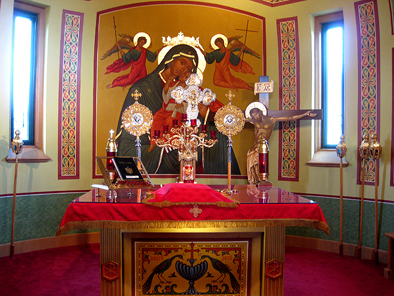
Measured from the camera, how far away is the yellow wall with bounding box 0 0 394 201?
6.10 m

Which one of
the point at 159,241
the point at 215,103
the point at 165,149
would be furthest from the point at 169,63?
the point at 159,241

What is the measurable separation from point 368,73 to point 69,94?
5.59 m

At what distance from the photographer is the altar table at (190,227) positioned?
354cm

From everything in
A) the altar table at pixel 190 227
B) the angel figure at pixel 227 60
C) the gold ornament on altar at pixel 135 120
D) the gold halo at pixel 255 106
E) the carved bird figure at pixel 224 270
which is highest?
the angel figure at pixel 227 60

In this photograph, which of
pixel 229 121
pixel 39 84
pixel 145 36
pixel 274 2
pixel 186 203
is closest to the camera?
pixel 186 203

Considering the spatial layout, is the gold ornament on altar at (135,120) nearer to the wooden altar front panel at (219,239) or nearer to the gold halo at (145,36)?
the wooden altar front panel at (219,239)

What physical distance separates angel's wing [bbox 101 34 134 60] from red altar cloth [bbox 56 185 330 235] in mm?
4514

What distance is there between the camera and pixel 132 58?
7340 millimetres

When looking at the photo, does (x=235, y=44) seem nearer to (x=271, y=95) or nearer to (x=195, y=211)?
(x=271, y=95)

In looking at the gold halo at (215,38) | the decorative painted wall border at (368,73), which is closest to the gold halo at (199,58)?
the gold halo at (215,38)

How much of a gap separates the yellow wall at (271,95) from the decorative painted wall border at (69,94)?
9 cm

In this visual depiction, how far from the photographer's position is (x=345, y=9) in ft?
21.6

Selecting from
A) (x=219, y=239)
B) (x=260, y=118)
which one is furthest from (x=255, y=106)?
(x=219, y=239)

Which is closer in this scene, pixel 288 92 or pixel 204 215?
pixel 204 215
